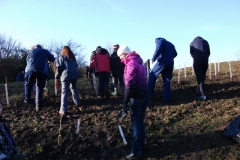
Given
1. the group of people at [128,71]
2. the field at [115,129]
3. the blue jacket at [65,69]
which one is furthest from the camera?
the blue jacket at [65,69]

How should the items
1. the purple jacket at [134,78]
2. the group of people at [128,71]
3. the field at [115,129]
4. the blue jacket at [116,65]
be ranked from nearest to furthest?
the purple jacket at [134,78], the group of people at [128,71], the field at [115,129], the blue jacket at [116,65]

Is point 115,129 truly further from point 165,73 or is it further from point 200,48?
point 200,48

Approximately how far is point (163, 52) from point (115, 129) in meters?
2.63

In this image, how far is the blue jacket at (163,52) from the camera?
22.7ft

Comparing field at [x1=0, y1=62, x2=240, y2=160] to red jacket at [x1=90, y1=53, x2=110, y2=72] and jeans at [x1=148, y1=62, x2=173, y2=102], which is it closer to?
jeans at [x1=148, y1=62, x2=173, y2=102]

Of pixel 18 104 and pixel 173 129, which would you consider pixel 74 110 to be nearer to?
pixel 18 104

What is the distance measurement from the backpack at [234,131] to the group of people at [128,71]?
1699 mm

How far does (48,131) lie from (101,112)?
1451 mm

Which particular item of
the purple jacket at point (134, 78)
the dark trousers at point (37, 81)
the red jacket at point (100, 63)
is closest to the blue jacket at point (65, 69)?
the dark trousers at point (37, 81)

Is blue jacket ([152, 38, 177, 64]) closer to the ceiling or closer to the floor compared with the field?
closer to the ceiling

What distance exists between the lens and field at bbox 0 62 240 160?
15.9 ft

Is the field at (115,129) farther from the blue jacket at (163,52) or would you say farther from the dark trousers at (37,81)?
the blue jacket at (163,52)

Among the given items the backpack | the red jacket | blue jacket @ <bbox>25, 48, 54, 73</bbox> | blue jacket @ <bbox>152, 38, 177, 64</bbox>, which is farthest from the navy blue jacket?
blue jacket @ <bbox>25, 48, 54, 73</bbox>

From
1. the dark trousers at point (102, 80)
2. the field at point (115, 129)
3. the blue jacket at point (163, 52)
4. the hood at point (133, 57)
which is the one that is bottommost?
the field at point (115, 129)
